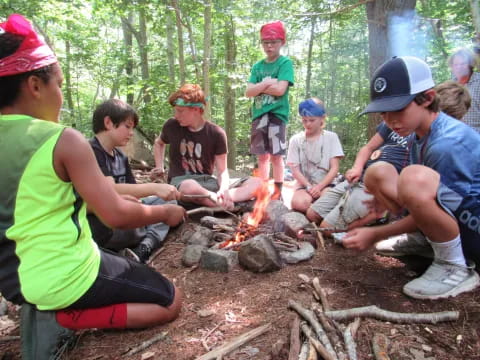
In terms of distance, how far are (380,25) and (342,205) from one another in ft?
12.7

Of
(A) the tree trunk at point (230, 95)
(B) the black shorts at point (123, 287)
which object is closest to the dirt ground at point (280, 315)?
(B) the black shorts at point (123, 287)

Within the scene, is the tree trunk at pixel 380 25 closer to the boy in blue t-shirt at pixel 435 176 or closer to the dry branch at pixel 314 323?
the boy in blue t-shirt at pixel 435 176

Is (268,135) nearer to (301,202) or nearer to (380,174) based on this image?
(301,202)

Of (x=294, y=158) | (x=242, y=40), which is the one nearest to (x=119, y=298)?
(x=294, y=158)

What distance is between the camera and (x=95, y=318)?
1943 mm

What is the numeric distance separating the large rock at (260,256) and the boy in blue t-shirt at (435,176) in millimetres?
1021

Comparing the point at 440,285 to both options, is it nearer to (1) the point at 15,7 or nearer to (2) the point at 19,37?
(2) the point at 19,37

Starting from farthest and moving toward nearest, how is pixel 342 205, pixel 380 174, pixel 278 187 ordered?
pixel 278 187 → pixel 342 205 → pixel 380 174

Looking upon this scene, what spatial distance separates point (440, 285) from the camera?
2.21 meters

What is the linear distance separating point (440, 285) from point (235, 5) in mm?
7106

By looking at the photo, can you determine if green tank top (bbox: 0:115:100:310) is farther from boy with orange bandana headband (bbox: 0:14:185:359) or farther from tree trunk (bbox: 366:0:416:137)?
tree trunk (bbox: 366:0:416:137)

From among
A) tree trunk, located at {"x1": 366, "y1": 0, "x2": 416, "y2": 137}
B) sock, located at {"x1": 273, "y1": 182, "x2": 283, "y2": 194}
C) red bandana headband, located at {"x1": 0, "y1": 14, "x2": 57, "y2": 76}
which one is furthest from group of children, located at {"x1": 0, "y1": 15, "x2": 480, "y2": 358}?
tree trunk, located at {"x1": 366, "y1": 0, "x2": 416, "y2": 137}

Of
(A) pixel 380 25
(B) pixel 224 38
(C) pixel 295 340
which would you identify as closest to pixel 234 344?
(C) pixel 295 340

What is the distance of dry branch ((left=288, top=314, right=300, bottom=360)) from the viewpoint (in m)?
1.74
